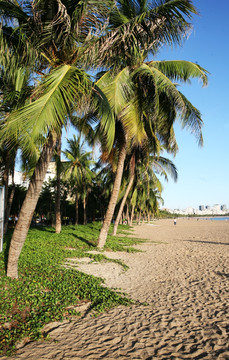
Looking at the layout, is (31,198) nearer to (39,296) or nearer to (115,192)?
(39,296)

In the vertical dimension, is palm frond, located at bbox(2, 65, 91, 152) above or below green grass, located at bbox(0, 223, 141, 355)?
above

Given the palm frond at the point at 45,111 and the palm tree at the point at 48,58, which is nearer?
the palm frond at the point at 45,111

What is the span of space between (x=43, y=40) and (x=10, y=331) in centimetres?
533

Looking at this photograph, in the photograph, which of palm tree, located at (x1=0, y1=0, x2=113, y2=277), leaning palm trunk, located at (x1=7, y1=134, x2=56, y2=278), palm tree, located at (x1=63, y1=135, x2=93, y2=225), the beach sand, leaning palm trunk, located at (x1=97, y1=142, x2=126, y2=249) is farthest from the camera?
palm tree, located at (x1=63, y1=135, x2=93, y2=225)

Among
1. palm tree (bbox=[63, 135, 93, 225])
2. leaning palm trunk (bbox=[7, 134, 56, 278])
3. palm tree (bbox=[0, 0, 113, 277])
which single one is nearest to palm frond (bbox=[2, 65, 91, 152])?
palm tree (bbox=[0, 0, 113, 277])

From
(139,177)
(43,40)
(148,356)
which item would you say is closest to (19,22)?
(43,40)

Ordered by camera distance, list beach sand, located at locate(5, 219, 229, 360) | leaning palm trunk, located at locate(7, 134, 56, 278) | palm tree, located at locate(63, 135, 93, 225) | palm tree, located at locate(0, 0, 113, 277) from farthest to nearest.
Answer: palm tree, located at locate(63, 135, 93, 225) → leaning palm trunk, located at locate(7, 134, 56, 278) → palm tree, located at locate(0, 0, 113, 277) → beach sand, located at locate(5, 219, 229, 360)

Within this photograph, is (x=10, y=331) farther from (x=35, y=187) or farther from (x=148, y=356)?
(x=35, y=187)

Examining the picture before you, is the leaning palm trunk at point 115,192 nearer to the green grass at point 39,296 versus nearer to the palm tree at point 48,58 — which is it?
the green grass at point 39,296

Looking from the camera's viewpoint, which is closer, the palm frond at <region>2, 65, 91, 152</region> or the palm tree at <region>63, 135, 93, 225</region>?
the palm frond at <region>2, 65, 91, 152</region>

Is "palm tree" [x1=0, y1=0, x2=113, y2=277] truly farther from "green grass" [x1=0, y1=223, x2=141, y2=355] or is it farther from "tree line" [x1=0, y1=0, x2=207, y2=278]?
"green grass" [x1=0, y1=223, x2=141, y2=355]

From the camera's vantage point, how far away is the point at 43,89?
15.2 ft

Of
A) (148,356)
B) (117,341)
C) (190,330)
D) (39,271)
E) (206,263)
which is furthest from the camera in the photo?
(206,263)

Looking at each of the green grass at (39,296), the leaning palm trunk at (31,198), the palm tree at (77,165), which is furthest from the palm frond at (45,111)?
the palm tree at (77,165)
